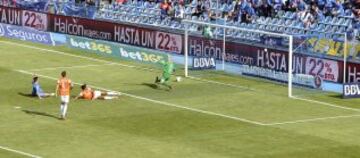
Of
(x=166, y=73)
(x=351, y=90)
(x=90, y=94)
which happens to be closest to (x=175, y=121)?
(x=90, y=94)

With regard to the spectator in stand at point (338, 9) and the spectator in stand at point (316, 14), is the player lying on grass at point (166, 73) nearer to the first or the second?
the spectator in stand at point (316, 14)

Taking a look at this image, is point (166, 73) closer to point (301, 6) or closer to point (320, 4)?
point (301, 6)

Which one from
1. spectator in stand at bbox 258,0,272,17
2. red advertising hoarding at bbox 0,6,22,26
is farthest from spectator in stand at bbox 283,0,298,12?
red advertising hoarding at bbox 0,6,22,26

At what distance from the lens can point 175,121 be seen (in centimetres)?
3856

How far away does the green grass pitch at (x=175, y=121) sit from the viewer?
33.5 metres

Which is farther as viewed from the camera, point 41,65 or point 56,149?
point 41,65

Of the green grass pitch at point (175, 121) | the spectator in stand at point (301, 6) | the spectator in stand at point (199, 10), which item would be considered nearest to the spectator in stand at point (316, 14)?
the spectator in stand at point (301, 6)

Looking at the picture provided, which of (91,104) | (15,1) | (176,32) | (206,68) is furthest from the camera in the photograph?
(15,1)

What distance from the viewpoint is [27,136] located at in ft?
116

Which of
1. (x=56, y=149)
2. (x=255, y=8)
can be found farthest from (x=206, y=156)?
(x=255, y=8)

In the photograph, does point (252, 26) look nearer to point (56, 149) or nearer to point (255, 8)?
point (255, 8)

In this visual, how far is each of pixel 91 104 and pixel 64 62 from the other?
12869mm

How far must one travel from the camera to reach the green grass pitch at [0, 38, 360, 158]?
3350 cm

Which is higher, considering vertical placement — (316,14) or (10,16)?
(316,14)
